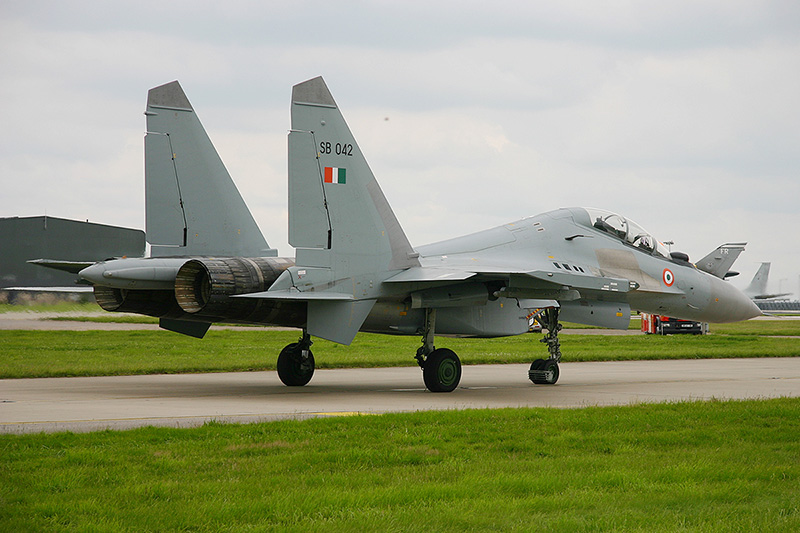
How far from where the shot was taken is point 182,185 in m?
15.1

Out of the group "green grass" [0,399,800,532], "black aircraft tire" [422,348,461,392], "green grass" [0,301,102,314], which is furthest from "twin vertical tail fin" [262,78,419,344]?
"green grass" [0,301,102,314]

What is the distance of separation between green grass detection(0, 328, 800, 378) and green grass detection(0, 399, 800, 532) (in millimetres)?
10918

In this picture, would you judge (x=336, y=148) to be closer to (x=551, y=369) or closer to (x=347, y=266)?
(x=347, y=266)

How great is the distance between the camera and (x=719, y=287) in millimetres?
18531

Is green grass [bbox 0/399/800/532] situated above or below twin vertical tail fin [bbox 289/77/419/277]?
below

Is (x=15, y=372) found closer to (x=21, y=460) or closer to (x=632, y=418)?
(x=21, y=460)

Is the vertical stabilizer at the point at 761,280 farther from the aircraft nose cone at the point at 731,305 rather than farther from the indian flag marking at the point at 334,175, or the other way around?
the indian flag marking at the point at 334,175

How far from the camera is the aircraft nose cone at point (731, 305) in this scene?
1852cm

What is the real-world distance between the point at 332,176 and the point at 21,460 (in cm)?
717

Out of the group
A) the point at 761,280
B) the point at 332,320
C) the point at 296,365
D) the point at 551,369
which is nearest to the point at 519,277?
the point at 332,320

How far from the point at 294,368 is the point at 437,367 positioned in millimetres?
3074

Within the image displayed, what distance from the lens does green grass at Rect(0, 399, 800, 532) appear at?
5.46m

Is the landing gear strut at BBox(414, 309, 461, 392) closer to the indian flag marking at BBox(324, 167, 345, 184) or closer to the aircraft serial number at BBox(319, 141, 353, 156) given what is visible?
the indian flag marking at BBox(324, 167, 345, 184)

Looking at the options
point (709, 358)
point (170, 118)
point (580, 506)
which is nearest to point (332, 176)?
point (170, 118)
